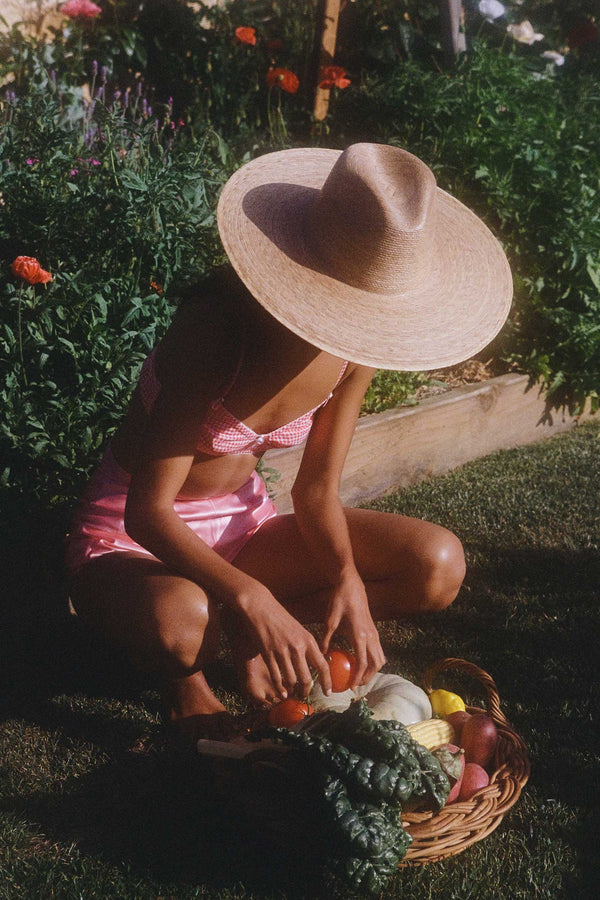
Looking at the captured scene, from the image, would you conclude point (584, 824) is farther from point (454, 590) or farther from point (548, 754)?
point (454, 590)

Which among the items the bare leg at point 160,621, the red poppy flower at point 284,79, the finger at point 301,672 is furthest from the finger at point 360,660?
the red poppy flower at point 284,79

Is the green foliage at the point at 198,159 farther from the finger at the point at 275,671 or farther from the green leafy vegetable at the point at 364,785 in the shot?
the green leafy vegetable at the point at 364,785

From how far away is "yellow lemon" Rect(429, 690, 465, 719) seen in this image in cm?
238

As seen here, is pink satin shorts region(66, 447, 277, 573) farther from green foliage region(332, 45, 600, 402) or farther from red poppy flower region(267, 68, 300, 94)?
red poppy flower region(267, 68, 300, 94)

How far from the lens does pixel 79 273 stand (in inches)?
125

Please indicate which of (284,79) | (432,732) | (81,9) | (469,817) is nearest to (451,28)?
(284,79)

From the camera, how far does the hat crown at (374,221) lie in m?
1.77

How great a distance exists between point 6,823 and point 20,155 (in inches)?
99.7

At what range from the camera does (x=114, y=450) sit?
2.49 m

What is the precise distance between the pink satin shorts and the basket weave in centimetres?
93

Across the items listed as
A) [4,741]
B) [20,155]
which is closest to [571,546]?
[4,741]

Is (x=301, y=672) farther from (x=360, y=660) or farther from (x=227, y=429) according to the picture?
(x=227, y=429)

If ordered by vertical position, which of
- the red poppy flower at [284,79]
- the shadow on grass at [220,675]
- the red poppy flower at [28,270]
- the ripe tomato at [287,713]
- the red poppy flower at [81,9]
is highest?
the red poppy flower at [81,9]

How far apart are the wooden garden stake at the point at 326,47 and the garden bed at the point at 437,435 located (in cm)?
220
